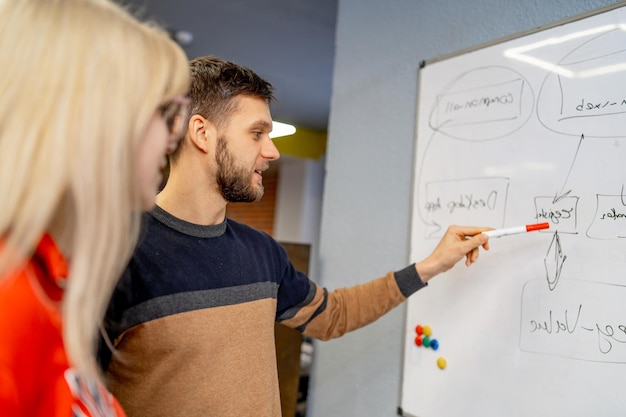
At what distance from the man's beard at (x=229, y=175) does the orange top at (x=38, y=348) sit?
54cm

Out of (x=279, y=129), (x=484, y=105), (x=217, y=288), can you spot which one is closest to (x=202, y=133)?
(x=217, y=288)

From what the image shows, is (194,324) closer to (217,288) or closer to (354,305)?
(217,288)

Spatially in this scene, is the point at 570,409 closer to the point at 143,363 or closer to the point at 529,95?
the point at 529,95

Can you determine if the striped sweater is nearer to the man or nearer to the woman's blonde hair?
the man

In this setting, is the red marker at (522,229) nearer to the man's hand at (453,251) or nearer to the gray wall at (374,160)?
the man's hand at (453,251)

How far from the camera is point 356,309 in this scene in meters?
1.12

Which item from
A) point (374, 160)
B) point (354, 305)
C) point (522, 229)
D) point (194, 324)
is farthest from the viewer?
point (374, 160)

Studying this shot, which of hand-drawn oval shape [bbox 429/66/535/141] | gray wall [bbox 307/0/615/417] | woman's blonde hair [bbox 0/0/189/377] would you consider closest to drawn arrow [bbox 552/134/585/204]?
hand-drawn oval shape [bbox 429/66/535/141]

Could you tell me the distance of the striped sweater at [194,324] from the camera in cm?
81

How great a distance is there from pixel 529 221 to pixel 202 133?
0.76 metres

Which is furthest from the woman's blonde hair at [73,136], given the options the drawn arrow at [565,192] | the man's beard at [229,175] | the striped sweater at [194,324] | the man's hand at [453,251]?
the drawn arrow at [565,192]

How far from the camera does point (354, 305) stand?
1128 millimetres

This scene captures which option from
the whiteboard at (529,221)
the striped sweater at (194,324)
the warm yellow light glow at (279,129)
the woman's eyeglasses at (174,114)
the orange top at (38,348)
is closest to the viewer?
the orange top at (38,348)

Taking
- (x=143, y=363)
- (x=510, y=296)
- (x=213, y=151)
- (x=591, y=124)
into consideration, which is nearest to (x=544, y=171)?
(x=591, y=124)
